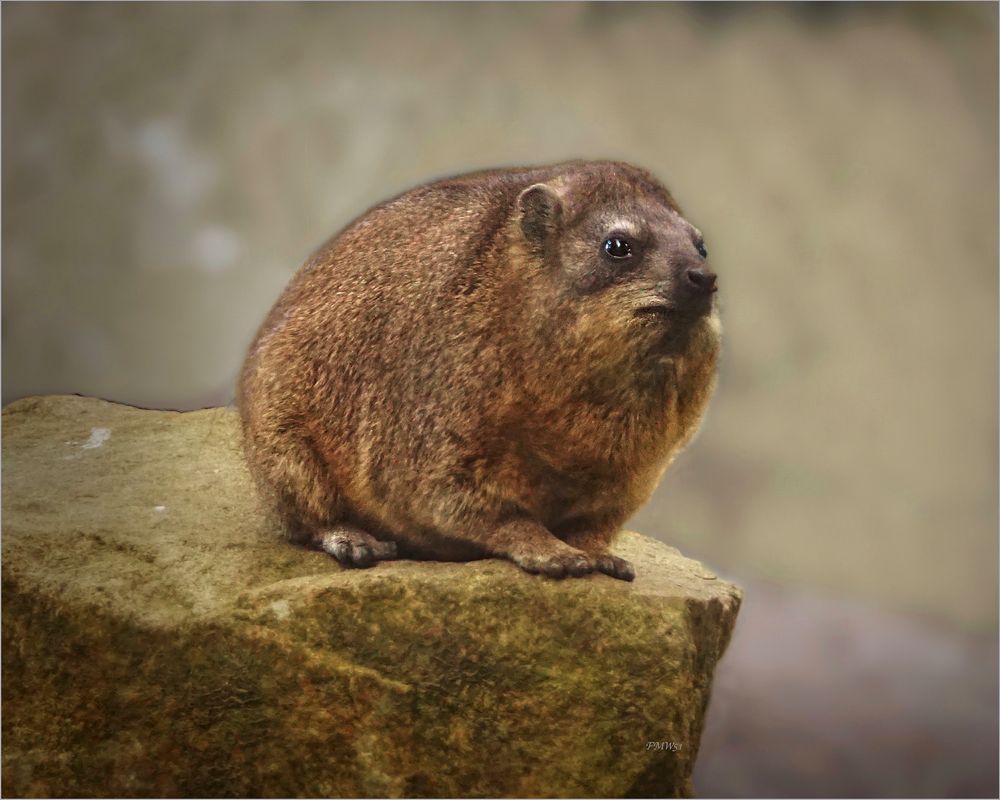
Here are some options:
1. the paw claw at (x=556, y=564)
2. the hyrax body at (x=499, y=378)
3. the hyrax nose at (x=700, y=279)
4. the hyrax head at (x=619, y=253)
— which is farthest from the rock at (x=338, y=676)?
the hyrax nose at (x=700, y=279)

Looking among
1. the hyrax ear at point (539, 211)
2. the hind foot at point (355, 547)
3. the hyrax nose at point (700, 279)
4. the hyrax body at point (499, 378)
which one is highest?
the hyrax ear at point (539, 211)

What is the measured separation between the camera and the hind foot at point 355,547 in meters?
5.03

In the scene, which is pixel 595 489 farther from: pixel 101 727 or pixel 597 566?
pixel 101 727

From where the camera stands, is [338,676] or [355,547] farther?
[355,547]

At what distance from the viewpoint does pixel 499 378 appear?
4.82m

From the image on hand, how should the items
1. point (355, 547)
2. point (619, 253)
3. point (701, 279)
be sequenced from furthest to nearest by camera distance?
1. point (355, 547)
2. point (619, 253)
3. point (701, 279)

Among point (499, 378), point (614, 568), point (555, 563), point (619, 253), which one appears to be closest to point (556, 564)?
point (555, 563)

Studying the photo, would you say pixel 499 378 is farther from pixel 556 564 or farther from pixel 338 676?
pixel 338 676

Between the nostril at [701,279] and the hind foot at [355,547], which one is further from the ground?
the nostril at [701,279]

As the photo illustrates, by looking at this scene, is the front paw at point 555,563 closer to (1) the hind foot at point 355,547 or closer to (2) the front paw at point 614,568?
(2) the front paw at point 614,568

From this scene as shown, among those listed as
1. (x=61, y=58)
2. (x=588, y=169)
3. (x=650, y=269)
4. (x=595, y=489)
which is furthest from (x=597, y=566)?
A: (x=61, y=58)

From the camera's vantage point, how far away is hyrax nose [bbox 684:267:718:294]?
448 cm

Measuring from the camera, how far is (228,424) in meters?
6.55

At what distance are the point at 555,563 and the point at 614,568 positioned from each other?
291 mm
